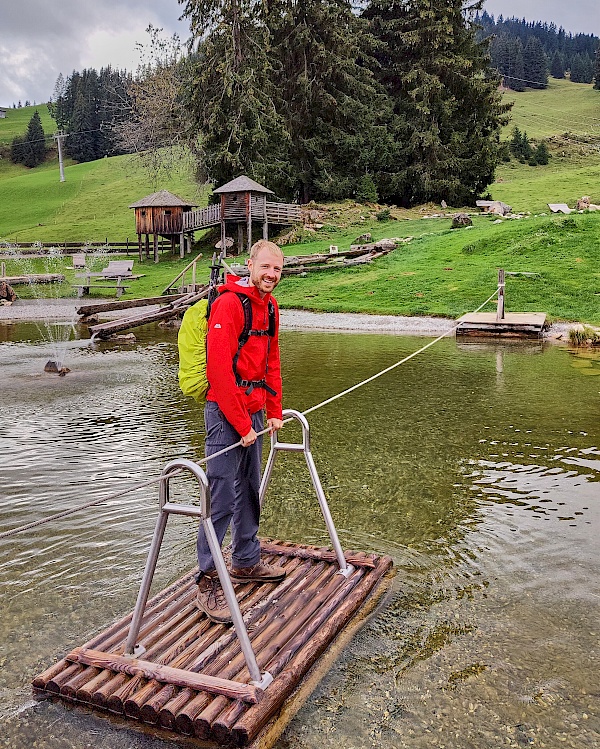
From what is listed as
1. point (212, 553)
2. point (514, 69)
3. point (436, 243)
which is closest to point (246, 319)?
point (212, 553)

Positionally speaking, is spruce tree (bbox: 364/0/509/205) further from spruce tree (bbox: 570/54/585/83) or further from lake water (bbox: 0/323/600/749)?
spruce tree (bbox: 570/54/585/83)

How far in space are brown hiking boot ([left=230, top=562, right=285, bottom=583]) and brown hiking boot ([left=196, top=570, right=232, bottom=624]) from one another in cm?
35

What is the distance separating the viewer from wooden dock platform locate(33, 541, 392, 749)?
10.7ft

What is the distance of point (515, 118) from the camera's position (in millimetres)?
84625

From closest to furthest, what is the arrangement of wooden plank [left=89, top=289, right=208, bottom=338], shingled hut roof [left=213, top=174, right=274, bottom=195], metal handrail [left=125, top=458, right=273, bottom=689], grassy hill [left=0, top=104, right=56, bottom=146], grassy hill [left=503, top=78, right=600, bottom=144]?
Result: metal handrail [left=125, top=458, right=273, bottom=689]
wooden plank [left=89, top=289, right=208, bottom=338]
shingled hut roof [left=213, top=174, right=274, bottom=195]
grassy hill [left=503, top=78, right=600, bottom=144]
grassy hill [left=0, top=104, right=56, bottom=146]

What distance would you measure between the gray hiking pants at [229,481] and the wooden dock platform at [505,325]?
43.7 feet

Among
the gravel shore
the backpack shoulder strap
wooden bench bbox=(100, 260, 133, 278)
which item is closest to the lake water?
the backpack shoulder strap

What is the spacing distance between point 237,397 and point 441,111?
4291cm

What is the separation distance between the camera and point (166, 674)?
11.4 ft

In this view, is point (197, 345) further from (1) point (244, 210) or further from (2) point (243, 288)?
(1) point (244, 210)

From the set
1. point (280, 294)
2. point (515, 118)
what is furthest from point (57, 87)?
point (280, 294)

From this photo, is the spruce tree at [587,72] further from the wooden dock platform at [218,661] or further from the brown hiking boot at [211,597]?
the brown hiking boot at [211,597]

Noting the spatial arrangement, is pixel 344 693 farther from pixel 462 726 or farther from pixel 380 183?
pixel 380 183

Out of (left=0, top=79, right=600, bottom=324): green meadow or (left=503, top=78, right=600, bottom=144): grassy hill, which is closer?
(left=0, top=79, right=600, bottom=324): green meadow
